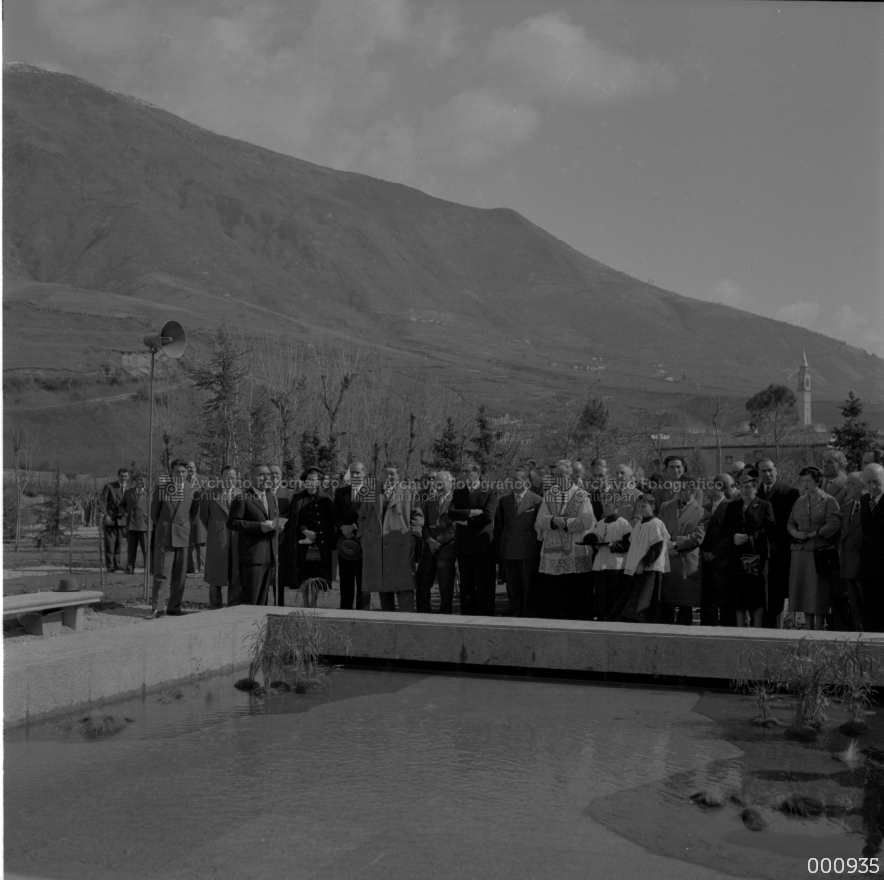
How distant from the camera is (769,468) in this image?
10062 mm

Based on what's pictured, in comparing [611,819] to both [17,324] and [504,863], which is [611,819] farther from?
[17,324]

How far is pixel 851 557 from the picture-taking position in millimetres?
9305

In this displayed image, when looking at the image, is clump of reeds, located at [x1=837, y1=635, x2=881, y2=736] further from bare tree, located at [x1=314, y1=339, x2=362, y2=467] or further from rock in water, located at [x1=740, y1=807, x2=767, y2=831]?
bare tree, located at [x1=314, y1=339, x2=362, y2=467]

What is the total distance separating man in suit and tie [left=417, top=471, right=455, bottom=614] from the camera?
10812 millimetres

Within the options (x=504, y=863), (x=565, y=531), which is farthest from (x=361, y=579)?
(x=504, y=863)

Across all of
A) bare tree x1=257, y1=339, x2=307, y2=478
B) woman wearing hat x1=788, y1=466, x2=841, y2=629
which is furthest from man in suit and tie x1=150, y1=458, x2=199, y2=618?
bare tree x1=257, y1=339, x2=307, y2=478

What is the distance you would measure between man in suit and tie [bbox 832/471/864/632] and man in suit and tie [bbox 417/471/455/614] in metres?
3.64

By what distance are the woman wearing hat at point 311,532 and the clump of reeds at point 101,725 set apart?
4942 millimetres

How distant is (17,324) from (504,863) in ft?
404

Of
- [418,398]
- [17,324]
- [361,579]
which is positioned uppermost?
[17,324]

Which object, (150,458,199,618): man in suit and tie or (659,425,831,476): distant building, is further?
(659,425,831,476): distant building

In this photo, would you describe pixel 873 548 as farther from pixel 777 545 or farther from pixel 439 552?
pixel 439 552

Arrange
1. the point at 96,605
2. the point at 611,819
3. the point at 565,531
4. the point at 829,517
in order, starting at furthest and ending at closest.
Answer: the point at 96,605 < the point at 565,531 < the point at 829,517 < the point at 611,819

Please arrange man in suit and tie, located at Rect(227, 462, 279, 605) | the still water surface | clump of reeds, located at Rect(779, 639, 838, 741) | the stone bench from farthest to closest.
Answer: man in suit and tie, located at Rect(227, 462, 279, 605), the stone bench, clump of reeds, located at Rect(779, 639, 838, 741), the still water surface
